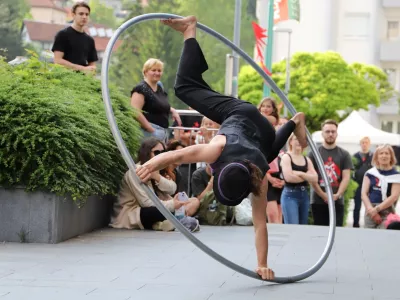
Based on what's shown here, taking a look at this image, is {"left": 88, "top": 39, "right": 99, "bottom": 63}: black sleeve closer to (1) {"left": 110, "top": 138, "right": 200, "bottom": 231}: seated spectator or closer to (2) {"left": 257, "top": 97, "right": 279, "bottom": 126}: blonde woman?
(1) {"left": 110, "top": 138, "right": 200, "bottom": 231}: seated spectator

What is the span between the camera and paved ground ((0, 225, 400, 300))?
856 centimetres

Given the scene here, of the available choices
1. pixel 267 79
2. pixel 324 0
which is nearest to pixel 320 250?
pixel 267 79

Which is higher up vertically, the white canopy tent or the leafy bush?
the leafy bush

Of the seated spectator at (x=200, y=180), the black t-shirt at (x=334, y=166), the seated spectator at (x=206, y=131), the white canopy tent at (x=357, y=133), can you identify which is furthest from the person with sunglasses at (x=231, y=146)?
the white canopy tent at (x=357, y=133)

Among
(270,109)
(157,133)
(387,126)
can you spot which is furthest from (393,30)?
(157,133)

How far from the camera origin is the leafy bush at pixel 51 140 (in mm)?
11679

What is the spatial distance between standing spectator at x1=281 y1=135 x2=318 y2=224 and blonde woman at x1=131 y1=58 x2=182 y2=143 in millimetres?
2030

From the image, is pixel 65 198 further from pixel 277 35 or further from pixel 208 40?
pixel 208 40

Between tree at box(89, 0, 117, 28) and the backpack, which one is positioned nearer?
the backpack

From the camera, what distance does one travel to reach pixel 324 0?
89.5 meters

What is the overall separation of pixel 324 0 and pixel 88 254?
8063cm

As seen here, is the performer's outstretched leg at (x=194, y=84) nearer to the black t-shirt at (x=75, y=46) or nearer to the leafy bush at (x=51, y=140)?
the leafy bush at (x=51, y=140)

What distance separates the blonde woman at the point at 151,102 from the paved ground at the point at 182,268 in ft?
5.28

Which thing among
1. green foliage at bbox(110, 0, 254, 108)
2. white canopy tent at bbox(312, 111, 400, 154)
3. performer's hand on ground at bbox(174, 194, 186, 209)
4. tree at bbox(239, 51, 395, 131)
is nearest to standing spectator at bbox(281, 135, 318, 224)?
performer's hand on ground at bbox(174, 194, 186, 209)
